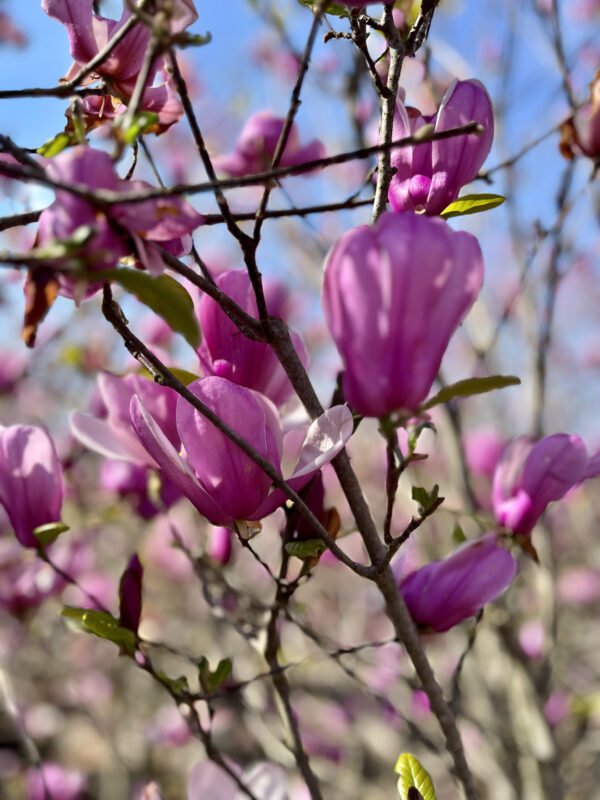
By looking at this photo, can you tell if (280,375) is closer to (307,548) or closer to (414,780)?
(307,548)

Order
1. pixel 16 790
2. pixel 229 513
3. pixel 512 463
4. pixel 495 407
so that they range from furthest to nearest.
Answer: pixel 495 407, pixel 16 790, pixel 512 463, pixel 229 513

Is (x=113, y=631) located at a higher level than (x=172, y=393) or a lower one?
lower

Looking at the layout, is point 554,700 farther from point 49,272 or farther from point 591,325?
point 591,325

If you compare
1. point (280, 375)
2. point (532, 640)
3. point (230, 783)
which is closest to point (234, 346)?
point (280, 375)

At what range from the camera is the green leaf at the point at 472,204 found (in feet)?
1.97

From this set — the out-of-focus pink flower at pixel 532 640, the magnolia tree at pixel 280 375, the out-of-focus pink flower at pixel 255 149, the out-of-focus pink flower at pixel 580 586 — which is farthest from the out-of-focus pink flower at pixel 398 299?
the out-of-focus pink flower at pixel 580 586

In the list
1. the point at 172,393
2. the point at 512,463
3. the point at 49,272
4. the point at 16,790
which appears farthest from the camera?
the point at 16,790

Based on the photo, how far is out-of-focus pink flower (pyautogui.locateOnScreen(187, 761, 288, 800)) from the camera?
0.80 metres

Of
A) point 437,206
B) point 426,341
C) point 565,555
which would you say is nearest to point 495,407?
point 565,555

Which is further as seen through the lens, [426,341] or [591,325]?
[591,325]

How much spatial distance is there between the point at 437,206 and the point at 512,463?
33 centimetres

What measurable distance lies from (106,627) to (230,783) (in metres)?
0.31

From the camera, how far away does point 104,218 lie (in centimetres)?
40

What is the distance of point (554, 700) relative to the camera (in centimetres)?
211
